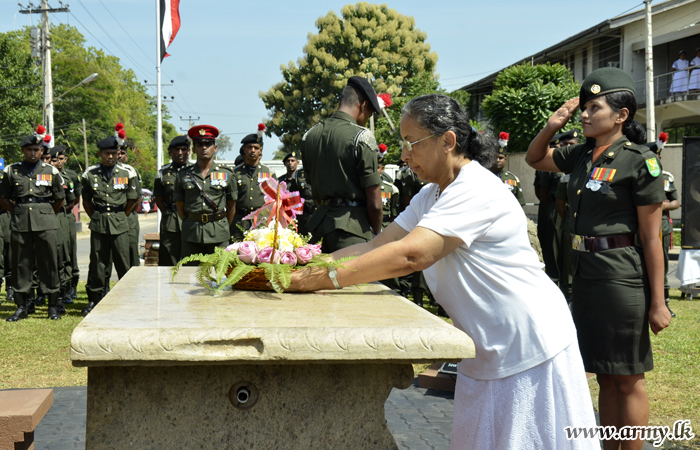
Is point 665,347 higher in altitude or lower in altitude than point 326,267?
lower

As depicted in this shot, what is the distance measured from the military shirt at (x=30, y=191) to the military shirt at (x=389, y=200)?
4.64 meters

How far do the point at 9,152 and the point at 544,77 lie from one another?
25.3 m

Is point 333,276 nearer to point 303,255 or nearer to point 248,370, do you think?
point 303,255

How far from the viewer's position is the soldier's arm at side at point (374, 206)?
4523 millimetres

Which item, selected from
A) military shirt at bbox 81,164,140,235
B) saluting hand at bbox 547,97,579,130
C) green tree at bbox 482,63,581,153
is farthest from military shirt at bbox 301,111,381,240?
green tree at bbox 482,63,581,153

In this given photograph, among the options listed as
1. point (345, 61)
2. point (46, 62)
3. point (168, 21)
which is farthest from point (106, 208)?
point (345, 61)

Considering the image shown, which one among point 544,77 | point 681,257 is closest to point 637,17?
point 544,77

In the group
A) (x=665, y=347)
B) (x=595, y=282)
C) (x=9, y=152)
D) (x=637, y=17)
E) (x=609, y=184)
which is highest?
(x=637, y=17)

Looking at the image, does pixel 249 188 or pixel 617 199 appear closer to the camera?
pixel 617 199

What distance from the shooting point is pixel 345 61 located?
36.5 m

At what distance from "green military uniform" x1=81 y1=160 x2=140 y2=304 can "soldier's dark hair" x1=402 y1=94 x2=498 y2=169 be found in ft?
22.1

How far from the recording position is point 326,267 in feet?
7.98

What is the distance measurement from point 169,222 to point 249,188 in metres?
1.64

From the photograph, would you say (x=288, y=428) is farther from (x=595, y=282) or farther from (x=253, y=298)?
(x=595, y=282)
